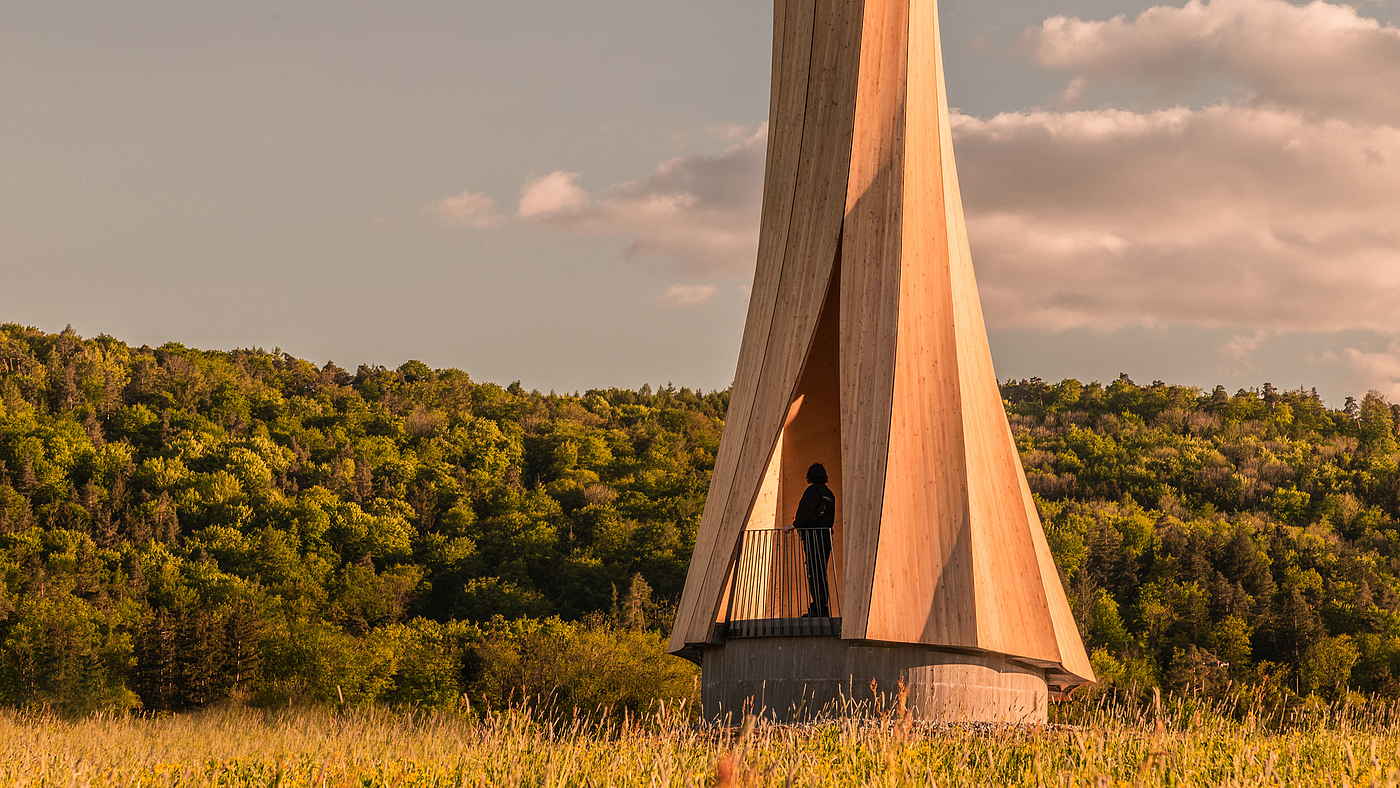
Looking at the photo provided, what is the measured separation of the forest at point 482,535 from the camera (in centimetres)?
2822

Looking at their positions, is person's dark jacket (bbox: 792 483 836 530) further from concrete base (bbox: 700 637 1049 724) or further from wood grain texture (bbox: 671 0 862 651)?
concrete base (bbox: 700 637 1049 724)

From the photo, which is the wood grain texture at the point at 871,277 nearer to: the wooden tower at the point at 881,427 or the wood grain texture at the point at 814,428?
the wooden tower at the point at 881,427

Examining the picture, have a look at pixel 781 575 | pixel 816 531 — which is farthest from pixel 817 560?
pixel 781 575

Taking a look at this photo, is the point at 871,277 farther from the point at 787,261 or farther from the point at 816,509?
the point at 816,509

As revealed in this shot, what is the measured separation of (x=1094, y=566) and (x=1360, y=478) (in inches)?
A: 515

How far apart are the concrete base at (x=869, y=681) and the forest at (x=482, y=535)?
1372 cm

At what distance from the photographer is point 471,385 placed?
168 feet

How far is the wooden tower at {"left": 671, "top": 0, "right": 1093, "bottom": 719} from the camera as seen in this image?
8.48 metres

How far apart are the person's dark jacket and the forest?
12.7m

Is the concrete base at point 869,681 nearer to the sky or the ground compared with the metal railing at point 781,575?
nearer to the ground

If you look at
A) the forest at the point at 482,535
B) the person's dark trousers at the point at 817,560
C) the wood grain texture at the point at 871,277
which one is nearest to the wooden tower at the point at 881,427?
the wood grain texture at the point at 871,277

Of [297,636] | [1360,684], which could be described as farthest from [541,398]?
[1360,684]

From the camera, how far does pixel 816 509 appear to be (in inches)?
416

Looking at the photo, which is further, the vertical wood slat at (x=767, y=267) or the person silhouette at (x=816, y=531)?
the person silhouette at (x=816, y=531)
